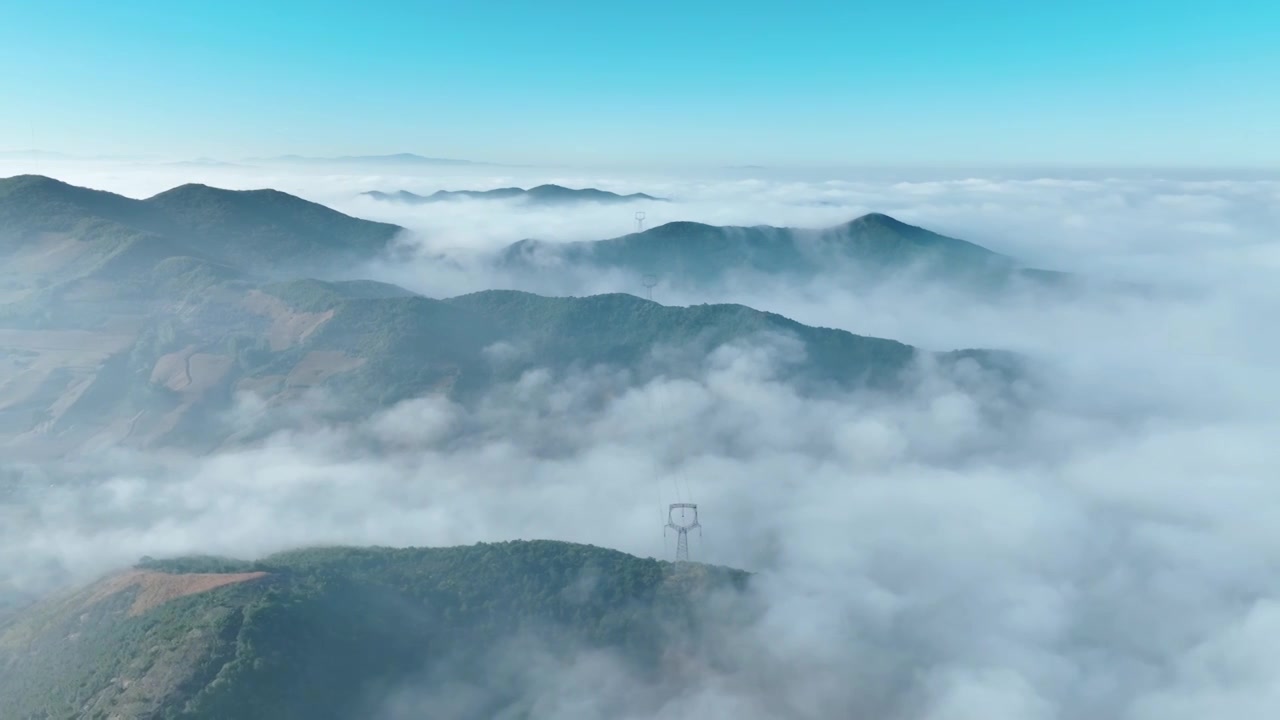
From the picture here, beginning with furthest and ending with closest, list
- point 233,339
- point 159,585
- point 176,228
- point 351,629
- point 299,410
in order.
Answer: point 176,228 < point 233,339 < point 299,410 < point 159,585 < point 351,629

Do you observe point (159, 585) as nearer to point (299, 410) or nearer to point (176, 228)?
point (299, 410)

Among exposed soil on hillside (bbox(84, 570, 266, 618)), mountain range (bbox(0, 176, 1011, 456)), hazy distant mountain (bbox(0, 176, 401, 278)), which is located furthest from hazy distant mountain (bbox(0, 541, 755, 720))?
hazy distant mountain (bbox(0, 176, 401, 278))

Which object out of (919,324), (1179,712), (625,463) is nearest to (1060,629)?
(1179,712)

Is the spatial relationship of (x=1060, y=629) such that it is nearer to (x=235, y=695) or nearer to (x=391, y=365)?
(x=235, y=695)

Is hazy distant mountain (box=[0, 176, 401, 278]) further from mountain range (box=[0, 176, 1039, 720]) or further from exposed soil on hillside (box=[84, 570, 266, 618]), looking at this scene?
exposed soil on hillside (box=[84, 570, 266, 618])

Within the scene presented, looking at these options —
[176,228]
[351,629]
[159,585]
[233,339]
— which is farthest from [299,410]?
[176,228]

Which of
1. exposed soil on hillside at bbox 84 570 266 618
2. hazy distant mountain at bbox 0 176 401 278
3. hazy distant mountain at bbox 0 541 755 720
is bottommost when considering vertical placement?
hazy distant mountain at bbox 0 541 755 720
